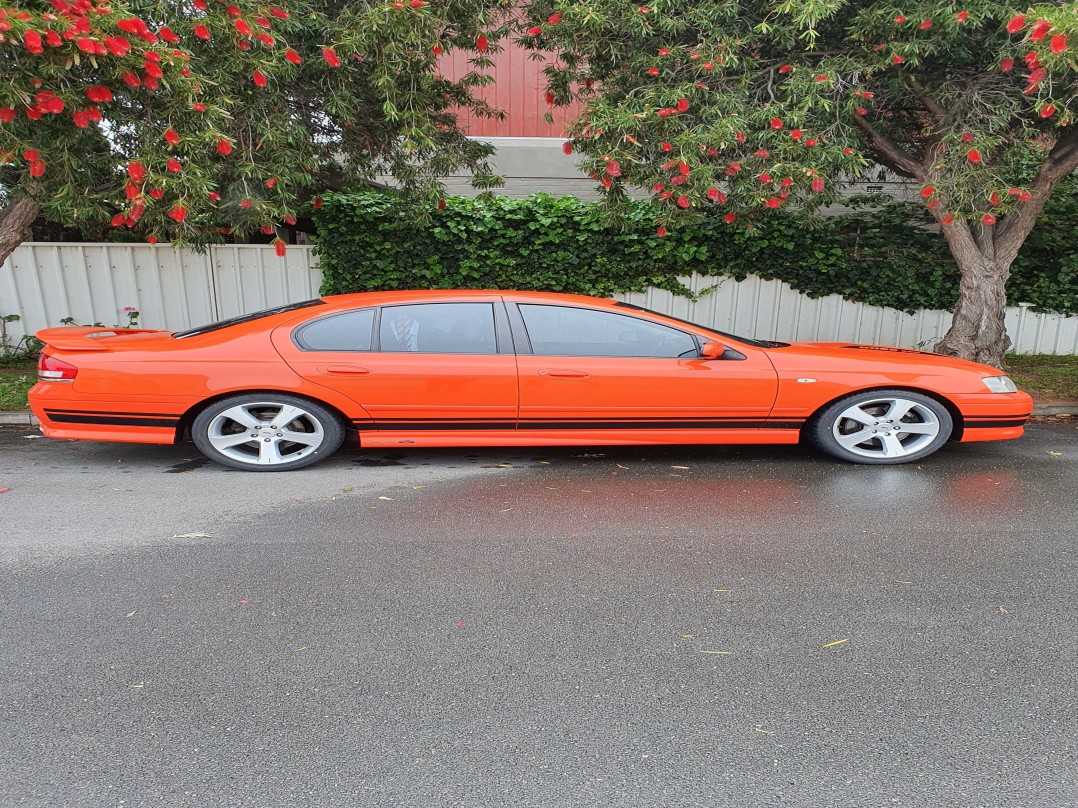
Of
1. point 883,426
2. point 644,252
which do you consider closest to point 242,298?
point 644,252

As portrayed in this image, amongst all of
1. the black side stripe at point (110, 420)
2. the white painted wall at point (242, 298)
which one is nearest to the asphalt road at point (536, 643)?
the black side stripe at point (110, 420)

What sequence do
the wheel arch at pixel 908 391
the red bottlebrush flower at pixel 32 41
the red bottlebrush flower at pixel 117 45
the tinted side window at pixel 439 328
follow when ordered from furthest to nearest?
the wheel arch at pixel 908 391
the tinted side window at pixel 439 328
the red bottlebrush flower at pixel 117 45
the red bottlebrush flower at pixel 32 41

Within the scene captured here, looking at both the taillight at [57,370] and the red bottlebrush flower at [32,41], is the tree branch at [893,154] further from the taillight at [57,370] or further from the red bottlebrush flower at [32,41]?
the taillight at [57,370]

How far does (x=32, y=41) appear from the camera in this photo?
12.4ft

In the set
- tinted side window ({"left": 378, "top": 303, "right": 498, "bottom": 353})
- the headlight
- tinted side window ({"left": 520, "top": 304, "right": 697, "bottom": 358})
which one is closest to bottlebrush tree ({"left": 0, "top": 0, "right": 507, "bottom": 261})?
tinted side window ({"left": 378, "top": 303, "right": 498, "bottom": 353})

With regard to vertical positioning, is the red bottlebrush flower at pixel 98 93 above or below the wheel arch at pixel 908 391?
above

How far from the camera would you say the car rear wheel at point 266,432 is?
15.4 ft

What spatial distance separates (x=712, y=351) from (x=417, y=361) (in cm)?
193

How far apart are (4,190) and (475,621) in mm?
7542

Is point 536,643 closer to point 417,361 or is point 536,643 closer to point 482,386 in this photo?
point 482,386

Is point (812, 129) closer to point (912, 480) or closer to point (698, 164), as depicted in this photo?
point (698, 164)

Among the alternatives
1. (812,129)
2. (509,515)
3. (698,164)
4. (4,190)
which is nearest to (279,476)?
(509,515)

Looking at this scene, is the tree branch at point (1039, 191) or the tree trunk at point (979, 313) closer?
the tree branch at point (1039, 191)

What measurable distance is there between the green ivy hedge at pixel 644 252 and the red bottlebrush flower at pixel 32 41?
14.8ft
